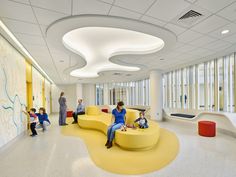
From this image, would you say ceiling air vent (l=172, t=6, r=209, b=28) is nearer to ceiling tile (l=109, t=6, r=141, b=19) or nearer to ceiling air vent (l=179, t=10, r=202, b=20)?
ceiling air vent (l=179, t=10, r=202, b=20)

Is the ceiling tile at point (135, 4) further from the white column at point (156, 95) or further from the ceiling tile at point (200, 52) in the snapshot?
the white column at point (156, 95)

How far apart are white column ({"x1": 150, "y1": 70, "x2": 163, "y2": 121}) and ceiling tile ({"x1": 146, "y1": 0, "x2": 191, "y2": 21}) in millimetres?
5435

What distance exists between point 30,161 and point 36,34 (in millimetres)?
2964

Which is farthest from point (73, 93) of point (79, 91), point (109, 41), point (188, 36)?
point (188, 36)

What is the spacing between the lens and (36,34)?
10.5 ft

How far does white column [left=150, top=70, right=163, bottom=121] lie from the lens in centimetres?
775

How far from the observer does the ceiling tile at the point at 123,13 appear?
235 cm

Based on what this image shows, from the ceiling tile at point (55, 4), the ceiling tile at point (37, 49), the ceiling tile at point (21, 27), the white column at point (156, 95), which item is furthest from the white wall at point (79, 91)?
the ceiling tile at point (55, 4)

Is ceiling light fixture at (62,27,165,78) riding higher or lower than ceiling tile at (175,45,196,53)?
higher

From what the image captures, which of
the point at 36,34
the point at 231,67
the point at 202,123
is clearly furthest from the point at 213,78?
the point at 36,34

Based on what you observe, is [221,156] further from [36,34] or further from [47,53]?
[47,53]

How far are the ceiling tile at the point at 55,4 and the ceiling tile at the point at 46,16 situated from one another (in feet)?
0.43

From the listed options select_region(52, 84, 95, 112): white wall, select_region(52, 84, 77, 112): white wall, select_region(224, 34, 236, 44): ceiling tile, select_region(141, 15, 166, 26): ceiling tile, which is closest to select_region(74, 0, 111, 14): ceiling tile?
select_region(141, 15, 166, 26): ceiling tile

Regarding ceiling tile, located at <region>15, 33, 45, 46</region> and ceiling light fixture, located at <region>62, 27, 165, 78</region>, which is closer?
ceiling tile, located at <region>15, 33, 45, 46</region>
